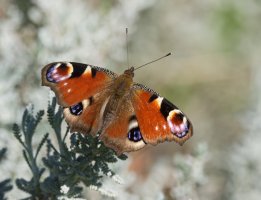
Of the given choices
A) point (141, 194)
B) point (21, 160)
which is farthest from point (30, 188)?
point (141, 194)

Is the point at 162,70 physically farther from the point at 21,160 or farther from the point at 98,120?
the point at 98,120

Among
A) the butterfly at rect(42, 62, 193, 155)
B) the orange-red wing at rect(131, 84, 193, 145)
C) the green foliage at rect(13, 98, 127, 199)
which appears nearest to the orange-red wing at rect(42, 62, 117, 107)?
the butterfly at rect(42, 62, 193, 155)

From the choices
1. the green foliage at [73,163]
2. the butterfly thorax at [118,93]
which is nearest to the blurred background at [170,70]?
the green foliage at [73,163]

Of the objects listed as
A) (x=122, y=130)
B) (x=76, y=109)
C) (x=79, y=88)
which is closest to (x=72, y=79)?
(x=79, y=88)

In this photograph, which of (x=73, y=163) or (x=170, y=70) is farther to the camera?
(x=170, y=70)

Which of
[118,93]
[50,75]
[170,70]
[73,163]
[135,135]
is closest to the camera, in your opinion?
[73,163]

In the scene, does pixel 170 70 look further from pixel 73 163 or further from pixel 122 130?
pixel 73 163

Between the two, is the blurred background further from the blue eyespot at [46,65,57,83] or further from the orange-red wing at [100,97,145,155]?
the blue eyespot at [46,65,57,83]
